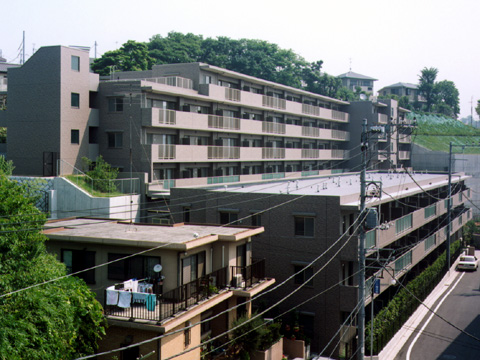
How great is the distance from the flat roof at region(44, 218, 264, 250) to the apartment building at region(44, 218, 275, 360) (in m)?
0.04

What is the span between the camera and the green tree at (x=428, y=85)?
436ft

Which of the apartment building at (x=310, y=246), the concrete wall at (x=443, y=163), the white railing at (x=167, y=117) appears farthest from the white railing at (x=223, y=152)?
the concrete wall at (x=443, y=163)

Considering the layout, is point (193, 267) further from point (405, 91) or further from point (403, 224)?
point (405, 91)

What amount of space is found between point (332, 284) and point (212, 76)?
26774 mm

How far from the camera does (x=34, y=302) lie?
16.1 m

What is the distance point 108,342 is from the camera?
20734mm

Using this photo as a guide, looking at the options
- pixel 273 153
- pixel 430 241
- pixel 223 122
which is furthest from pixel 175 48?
Answer: pixel 430 241

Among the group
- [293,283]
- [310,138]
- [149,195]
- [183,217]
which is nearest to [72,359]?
[293,283]

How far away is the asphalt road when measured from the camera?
98.5 feet

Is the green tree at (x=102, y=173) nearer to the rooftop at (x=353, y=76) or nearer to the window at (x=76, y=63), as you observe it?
the window at (x=76, y=63)

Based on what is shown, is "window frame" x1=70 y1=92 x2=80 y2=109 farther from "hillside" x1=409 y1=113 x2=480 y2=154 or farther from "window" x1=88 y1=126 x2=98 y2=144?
"hillside" x1=409 y1=113 x2=480 y2=154

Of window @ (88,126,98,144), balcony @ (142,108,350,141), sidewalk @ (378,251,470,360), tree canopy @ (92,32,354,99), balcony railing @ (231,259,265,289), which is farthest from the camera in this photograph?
tree canopy @ (92,32,354,99)

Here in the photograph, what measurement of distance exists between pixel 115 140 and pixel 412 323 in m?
25.5

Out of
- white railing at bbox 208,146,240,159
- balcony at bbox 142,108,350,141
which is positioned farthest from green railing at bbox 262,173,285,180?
white railing at bbox 208,146,240,159
